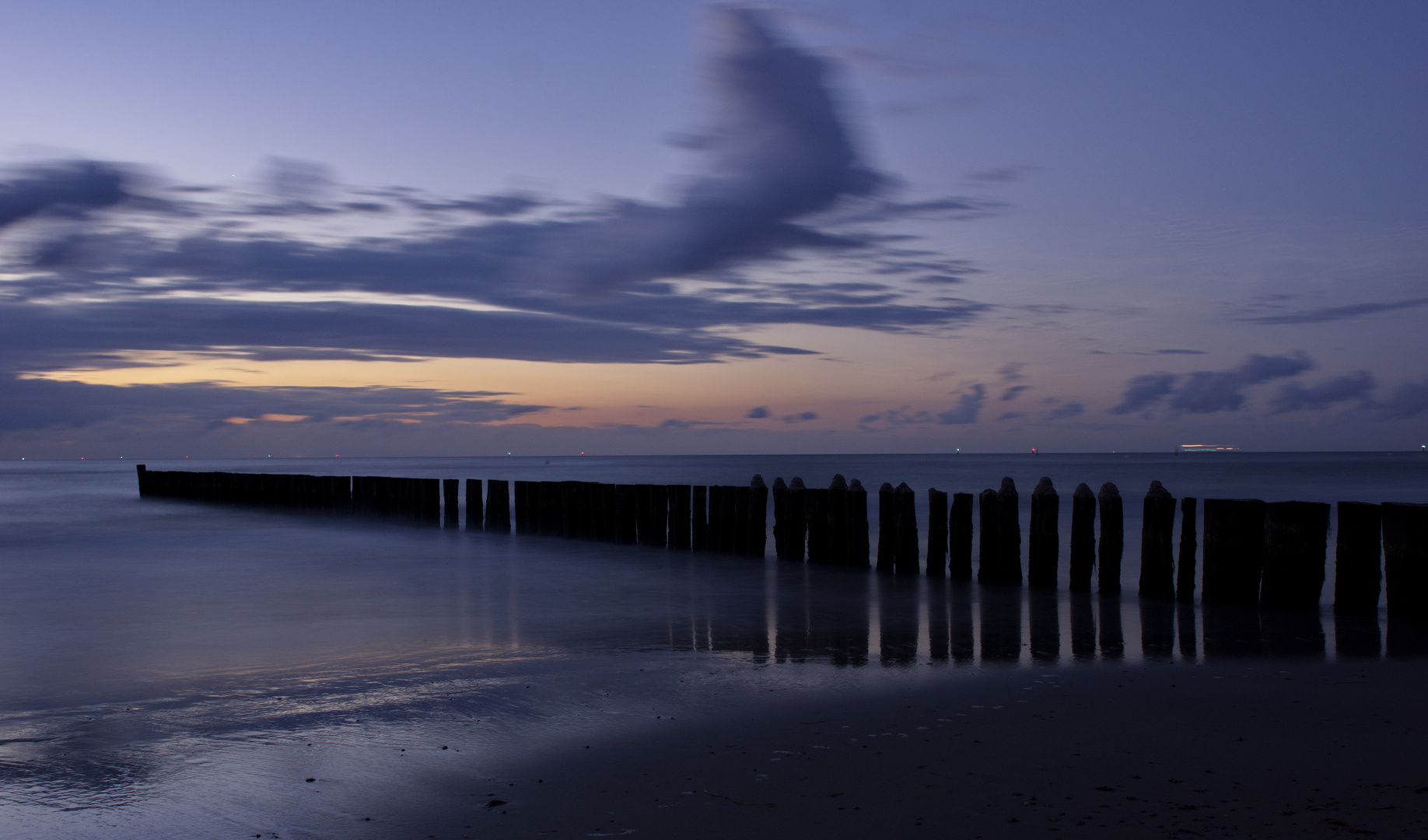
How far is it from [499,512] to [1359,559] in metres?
14.4

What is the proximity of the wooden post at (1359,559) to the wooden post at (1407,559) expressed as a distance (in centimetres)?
11

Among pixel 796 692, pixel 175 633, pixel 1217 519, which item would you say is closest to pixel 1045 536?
pixel 1217 519

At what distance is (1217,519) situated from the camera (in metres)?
9.12

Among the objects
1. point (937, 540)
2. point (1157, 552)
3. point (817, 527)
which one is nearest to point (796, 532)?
point (817, 527)

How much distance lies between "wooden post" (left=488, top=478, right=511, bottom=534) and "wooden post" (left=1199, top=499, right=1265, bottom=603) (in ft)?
41.5

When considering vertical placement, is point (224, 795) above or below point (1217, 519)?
below

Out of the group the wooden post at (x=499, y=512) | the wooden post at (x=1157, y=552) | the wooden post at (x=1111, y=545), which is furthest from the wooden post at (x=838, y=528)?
the wooden post at (x=499, y=512)

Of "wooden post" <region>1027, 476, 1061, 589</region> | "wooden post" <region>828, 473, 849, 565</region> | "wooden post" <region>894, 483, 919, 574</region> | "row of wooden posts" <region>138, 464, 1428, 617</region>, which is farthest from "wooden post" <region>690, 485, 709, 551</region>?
"wooden post" <region>1027, 476, 1061, 589</region>

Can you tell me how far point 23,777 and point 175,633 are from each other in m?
4.72

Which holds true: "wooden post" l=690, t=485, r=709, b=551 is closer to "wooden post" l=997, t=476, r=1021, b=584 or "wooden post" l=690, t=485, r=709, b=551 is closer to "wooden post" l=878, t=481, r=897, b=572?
"wooden post" l=878, t=481, r=897, b=572

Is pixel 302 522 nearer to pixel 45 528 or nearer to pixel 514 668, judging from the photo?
pixel 45 528

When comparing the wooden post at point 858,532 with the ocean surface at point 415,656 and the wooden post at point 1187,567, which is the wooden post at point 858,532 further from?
the wooden post at point 1187,567

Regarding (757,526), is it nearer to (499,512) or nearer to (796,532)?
(796,532)

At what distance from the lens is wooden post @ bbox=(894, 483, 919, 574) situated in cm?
1177
